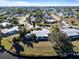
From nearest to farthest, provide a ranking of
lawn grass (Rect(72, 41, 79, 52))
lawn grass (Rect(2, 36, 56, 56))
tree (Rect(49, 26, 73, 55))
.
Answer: lawn grass (Rect(2, 36, 56, 56)) < tree (Rect(49, 26, 73, 55)) < lawn grass (Rect(72, 41, 79, 52))

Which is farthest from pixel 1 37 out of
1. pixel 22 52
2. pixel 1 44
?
pixel 22 52

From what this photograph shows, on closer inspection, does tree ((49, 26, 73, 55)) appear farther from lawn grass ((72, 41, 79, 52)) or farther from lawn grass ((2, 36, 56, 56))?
lawn grass ((2, 36, 56, 56))

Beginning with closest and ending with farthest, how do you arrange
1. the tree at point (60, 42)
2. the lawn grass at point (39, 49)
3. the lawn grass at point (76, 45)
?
the lawn grass at point (39, 49), the tree at point (60, 42), the lawn grass at point (76, 45)

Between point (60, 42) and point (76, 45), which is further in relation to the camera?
point (76, 45)

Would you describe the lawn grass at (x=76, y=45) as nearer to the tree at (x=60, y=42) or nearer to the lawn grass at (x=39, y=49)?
the tree at (x=60, y=42)

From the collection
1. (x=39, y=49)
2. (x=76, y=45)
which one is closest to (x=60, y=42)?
(x=76, y=45)

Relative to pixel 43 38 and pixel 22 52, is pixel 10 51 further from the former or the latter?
pixel 43 38

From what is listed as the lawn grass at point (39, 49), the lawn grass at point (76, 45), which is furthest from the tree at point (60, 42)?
the lawn grass at point (39, 49)

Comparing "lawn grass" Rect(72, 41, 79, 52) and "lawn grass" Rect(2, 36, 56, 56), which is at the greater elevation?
"lawn grass" Rect(2, 36, 56, 56)

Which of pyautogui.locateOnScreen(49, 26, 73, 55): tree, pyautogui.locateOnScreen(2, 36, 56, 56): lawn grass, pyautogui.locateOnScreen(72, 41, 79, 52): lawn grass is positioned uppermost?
pyautogui.locateOnScreen(49, 26, 73, 55): tree

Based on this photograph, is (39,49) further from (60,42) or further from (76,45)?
(76,45)

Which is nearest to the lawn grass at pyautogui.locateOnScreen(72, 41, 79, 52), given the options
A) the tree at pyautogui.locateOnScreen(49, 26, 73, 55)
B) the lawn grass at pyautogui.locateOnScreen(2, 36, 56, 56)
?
the tree at pyautogui.locateOnScreen(49, 26, 73, 55)
